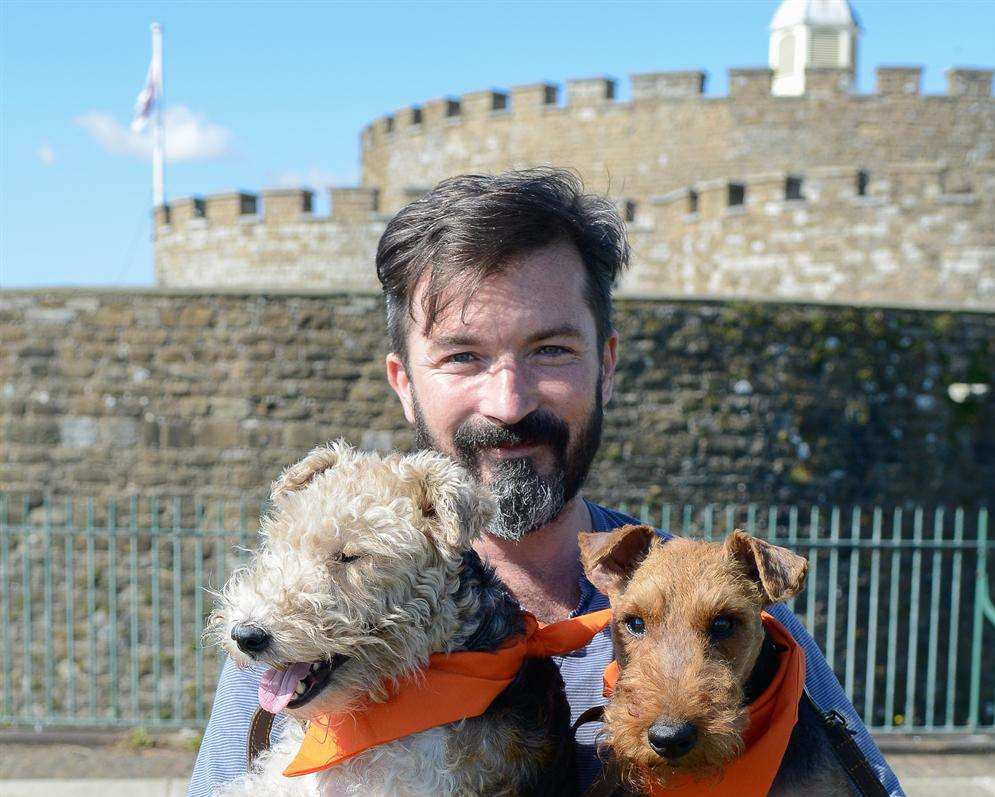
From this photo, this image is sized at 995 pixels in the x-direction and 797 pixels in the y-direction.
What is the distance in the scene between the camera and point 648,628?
2365 mm

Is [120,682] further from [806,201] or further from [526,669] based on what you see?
[806,201]

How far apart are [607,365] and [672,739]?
153 cm

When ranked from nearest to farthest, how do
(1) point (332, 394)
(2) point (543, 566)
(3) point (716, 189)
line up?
(2) point (543, 566) → (1) point (332, 394) → (3) point (716, 189)

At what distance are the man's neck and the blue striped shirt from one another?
10 cm

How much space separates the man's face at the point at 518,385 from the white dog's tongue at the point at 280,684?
78cm

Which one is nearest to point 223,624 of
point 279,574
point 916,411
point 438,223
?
point 279,574

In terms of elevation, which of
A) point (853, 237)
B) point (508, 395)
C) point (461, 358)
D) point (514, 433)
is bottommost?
point (514, 433)

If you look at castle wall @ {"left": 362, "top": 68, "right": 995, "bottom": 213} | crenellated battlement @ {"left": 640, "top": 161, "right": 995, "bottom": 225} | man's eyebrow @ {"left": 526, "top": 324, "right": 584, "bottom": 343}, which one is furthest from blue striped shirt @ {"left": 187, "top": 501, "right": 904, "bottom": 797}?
castle wall @ {"left": 362, "top": 68, "right": 995, "bottom": 213}

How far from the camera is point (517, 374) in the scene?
2.81 metres

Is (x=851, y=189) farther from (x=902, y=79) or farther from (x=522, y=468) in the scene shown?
(x=522, y=468)

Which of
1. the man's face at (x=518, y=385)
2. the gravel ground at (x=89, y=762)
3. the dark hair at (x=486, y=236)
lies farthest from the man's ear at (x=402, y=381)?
the gravel ground at (x=89, y=762)

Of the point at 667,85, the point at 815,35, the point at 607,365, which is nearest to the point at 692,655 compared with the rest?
the point at 607,365

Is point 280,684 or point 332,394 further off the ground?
point 280,684

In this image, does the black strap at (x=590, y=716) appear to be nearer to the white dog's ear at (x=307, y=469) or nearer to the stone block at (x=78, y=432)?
the white dog's ear at (x=307, y=469)
